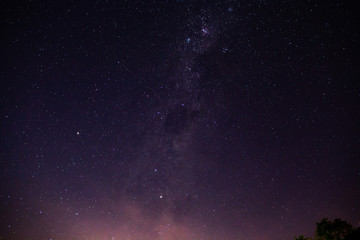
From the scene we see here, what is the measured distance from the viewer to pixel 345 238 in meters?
8.32

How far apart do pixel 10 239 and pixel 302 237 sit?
8188 cm

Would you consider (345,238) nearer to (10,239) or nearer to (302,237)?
(302,237)

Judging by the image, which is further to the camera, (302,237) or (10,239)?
(10,239)

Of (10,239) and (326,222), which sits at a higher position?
(10,239)

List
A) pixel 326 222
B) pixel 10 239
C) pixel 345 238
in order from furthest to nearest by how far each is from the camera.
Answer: pixel 10 239 < pixel 326 222 < pixel 345 238

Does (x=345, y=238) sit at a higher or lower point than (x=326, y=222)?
lower

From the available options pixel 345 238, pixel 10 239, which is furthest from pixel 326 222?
pixel 10 239

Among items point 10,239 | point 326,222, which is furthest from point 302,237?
point 10,239

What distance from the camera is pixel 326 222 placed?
362 inches

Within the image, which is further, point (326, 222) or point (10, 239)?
point (10, 239)

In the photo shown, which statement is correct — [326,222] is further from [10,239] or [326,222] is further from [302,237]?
[10,239]

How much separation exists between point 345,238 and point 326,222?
2.98 ft

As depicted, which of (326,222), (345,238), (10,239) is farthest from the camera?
(10,239)

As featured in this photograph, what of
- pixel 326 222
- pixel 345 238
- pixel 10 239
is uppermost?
pixel 10 239
